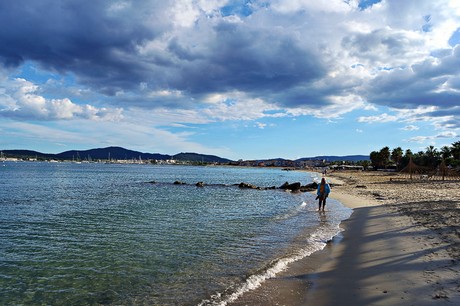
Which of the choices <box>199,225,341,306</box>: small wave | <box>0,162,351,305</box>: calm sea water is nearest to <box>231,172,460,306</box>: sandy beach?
<box>199,225,341,306</box>: small wave

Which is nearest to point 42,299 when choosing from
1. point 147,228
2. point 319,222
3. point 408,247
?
point 147,228

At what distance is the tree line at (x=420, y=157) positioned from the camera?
109 meters

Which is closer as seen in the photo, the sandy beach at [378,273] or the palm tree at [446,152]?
the sandy beach at [378,273]

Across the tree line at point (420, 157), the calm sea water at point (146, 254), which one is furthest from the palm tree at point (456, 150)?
the calm sea water at point (146, 254)

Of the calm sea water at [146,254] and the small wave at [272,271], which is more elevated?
the small wave at [272,271]

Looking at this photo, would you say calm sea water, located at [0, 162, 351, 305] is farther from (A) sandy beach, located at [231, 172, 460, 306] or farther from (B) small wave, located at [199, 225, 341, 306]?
(A) sandy beach, located at [231, 172, 460, 306]

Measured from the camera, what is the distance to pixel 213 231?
56.9 feet

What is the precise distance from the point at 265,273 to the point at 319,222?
1134 centimetres

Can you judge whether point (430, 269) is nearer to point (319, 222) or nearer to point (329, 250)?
point (329, 250)

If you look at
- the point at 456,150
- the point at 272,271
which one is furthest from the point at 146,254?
the point at 456,150

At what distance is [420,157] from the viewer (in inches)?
5133

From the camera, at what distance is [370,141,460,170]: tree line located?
357ft

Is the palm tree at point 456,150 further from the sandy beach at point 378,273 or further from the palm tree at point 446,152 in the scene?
the sandy beach at point 378,273

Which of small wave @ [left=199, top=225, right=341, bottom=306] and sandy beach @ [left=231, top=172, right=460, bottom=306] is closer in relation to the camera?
sandy beach @ [left=231, top=172, right=460, bottom=306]
